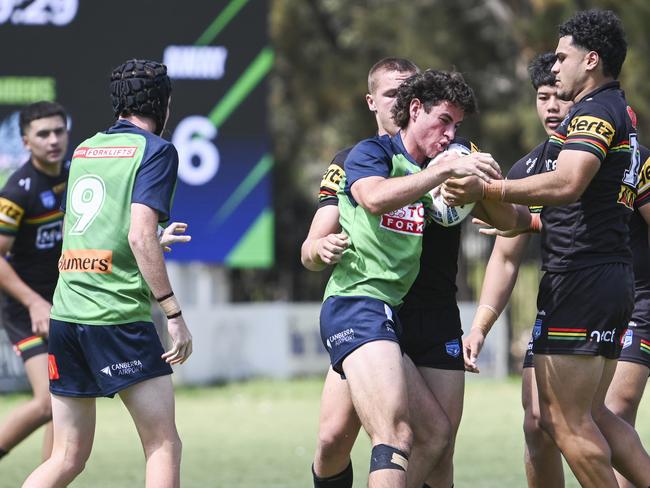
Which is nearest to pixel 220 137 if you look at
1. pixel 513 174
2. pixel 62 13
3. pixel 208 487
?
pixel 62 13

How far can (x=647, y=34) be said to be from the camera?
61.3 ft

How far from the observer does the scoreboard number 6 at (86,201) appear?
19.0 ft

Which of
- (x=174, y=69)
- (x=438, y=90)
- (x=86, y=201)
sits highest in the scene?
(x=174, y=69)

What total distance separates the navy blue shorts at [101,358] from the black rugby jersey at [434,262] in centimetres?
130

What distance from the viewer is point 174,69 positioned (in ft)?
43.4

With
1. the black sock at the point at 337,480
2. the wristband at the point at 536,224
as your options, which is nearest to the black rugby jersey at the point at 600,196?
the wristband at the point at 536,224

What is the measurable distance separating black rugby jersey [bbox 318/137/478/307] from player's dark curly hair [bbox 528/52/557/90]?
0.90m

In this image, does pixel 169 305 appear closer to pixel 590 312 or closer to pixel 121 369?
pixel 121 369

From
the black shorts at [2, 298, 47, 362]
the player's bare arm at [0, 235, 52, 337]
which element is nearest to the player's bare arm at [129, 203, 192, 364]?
the player's bare arm at [0, 235, 52, 337]

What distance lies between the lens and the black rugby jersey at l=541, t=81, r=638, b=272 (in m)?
5.78

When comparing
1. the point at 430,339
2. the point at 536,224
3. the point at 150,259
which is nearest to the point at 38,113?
the point at 150,259

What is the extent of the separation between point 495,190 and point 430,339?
957mm

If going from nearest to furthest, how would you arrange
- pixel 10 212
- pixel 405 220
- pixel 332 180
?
1. pixel 405 220
2. pixel 332 180
3. pixel 10 212

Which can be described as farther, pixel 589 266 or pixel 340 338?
pixel 589 266
